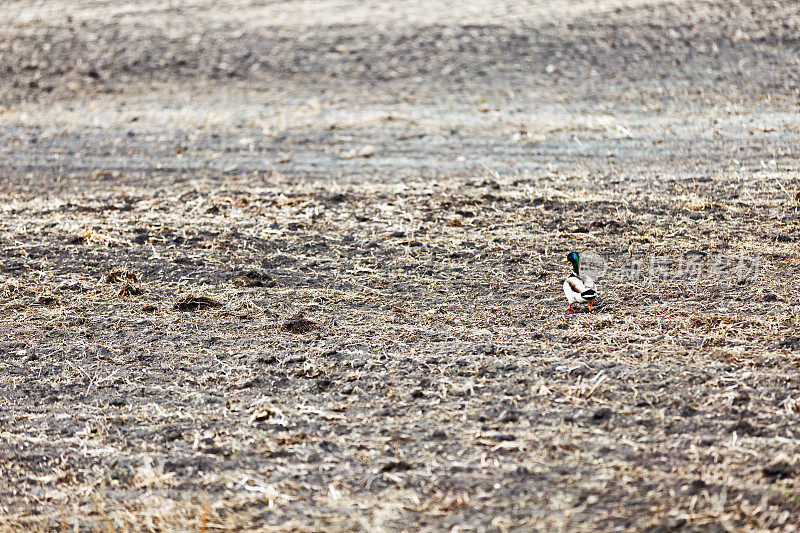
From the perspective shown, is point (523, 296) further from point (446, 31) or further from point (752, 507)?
point (446, 31)

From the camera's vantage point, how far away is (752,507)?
2986 mm

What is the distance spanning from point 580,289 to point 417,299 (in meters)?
1.10

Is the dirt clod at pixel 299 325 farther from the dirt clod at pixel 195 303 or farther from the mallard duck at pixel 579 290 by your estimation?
the mallard duck at pixel 579 290

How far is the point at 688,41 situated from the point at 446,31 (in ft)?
12.5

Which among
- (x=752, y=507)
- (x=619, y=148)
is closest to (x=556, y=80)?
(x=619, y=148)

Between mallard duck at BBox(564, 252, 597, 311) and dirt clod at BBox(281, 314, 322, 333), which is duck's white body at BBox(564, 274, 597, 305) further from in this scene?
dirt clod at BBox(281, 314, 322, 333)

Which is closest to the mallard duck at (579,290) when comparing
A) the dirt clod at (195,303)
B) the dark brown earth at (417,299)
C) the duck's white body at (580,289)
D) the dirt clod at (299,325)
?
the duck's white body at (580,289)

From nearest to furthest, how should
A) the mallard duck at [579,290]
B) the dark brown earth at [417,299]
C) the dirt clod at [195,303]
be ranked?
the dark brown earth at [417,299]
the mallard duck at [579,290]
the dirt clod at [195,303]

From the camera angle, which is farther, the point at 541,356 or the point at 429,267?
the point at 429,267

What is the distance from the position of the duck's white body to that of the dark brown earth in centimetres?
13

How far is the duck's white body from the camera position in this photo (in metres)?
4.62

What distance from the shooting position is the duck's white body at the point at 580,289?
4.62 meters

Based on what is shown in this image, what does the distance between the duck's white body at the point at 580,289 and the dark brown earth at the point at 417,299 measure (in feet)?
0.44

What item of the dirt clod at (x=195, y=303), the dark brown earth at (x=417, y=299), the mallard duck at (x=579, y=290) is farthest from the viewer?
the dirt clod at (x=195, y=303)
